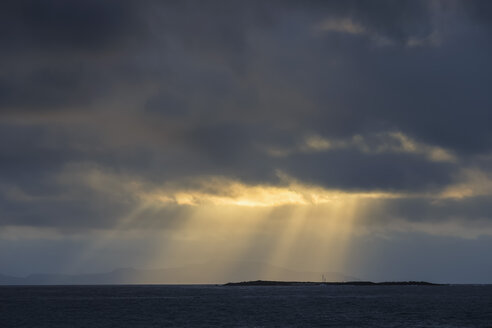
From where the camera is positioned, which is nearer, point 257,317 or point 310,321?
point 310,321

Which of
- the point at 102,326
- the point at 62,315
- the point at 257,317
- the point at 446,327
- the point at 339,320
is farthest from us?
the point at 62,315

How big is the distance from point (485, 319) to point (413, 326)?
21.3m

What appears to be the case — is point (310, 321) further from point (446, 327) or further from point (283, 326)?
point (446, 327)

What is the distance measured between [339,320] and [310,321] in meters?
5.69

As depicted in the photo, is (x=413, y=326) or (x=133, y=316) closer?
(x=413, y=326)

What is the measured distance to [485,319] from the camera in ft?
333

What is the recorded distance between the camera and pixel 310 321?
98.5 metres

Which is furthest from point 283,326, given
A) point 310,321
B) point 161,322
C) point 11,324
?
point 11,324

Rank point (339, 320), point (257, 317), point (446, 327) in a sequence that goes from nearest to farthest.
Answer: point (446, 327) → point (339, 320) → point (257, 317)

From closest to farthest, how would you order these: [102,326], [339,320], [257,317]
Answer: [102,326] → [339,320] → [257,317]

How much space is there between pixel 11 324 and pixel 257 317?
45.9m

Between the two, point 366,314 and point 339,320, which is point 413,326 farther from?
point 366,314

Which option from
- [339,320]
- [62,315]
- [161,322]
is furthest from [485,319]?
[62,315]

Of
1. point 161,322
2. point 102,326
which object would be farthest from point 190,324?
point 102,326
